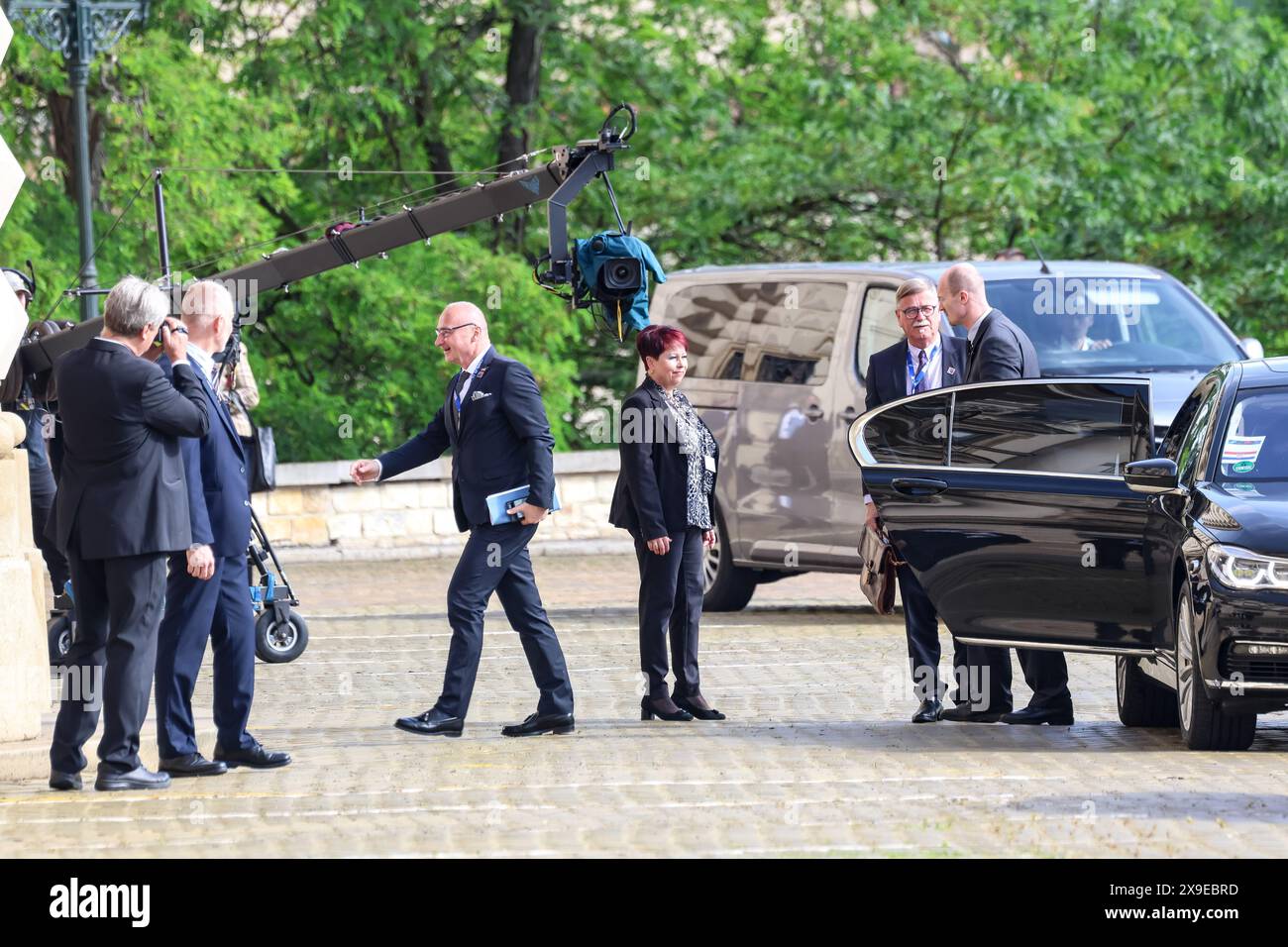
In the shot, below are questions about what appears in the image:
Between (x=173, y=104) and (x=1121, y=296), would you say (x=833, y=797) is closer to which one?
(x=1121, y=296)

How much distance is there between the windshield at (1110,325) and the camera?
15961mm

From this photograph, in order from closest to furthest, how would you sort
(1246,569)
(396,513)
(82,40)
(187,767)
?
(1246,569), (187,767), (82,40), (396,513)

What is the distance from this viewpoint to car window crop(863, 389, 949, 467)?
11.9 m

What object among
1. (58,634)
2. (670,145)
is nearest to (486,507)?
(58,634)

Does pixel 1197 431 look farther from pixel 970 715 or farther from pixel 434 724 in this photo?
pixel 434 724

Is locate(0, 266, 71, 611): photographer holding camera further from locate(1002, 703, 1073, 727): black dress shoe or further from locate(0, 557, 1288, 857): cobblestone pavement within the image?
locate(1002, 703, 1073, 727): black dress shoe

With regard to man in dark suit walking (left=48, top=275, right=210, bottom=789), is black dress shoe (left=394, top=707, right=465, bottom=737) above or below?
below

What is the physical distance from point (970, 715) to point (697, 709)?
4.05 feet

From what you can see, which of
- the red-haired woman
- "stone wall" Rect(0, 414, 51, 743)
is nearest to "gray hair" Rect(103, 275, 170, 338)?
"stone wall" Rect(0, 414, 51, 743)

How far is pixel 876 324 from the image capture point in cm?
1655

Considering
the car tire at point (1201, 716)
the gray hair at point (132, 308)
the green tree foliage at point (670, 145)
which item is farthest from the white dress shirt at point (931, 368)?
the green tree foliage at point (670, 145)

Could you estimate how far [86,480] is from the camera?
959 centimetres

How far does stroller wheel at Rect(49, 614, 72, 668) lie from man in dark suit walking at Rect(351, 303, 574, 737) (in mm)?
4240

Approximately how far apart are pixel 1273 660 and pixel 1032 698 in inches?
78.2
